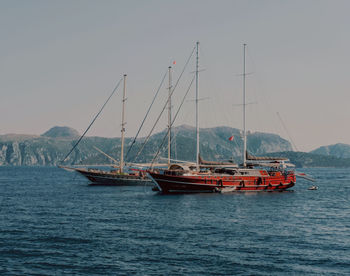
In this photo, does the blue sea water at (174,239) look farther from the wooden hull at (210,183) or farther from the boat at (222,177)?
the boat at (222,177)

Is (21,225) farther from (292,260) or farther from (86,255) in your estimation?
(292,260)

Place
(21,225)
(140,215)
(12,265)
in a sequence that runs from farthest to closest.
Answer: (140,215)
(21,225)
(12,265)

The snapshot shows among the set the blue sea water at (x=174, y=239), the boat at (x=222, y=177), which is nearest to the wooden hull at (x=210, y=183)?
the boat at (x=222, y=177)

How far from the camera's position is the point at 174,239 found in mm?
35906

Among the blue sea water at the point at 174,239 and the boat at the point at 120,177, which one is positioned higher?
the boat at the point at 120,177

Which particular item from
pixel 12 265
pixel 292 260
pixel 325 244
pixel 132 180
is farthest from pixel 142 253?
pixel 132 180

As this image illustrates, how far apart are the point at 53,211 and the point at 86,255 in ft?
84.9

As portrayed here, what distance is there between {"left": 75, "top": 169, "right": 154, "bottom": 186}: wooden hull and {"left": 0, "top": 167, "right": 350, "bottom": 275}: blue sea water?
119ft

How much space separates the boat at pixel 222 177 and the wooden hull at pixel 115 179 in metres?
20.5

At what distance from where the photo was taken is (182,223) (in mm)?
43969

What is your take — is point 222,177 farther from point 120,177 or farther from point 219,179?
point 120,177

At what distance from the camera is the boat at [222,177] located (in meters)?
73.4

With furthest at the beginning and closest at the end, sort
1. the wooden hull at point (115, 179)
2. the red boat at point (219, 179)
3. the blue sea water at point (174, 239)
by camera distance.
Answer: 1. the wooden hull at point (115, 179)
2. the red boat at point (219, 179)
3. the blue sea water at point (174, 239)

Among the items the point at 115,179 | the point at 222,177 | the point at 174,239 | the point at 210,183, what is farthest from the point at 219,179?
the point at 174,239
